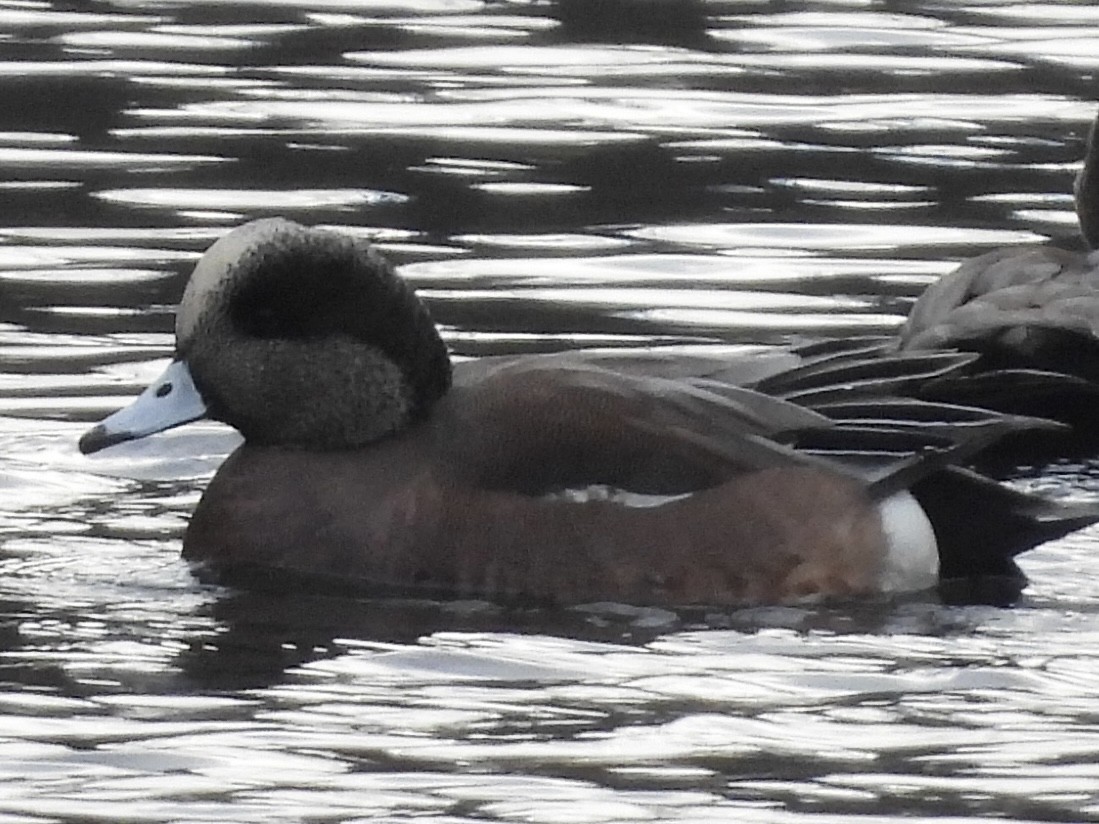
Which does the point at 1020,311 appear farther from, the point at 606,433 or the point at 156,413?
the point at 156,413

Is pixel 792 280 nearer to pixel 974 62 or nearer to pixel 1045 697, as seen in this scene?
pixel 974 62

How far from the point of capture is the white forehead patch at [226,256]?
8.31 meters

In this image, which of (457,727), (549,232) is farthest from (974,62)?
(457,727)

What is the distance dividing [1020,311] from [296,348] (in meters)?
2.51

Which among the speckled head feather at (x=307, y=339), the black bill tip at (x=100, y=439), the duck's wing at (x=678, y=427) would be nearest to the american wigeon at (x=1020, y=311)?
the duck's wing at (x=678, y=427)

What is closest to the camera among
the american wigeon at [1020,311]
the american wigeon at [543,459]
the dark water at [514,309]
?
the dark water at [514,309]

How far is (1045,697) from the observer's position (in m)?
7.39

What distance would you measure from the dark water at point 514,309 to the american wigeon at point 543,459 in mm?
126

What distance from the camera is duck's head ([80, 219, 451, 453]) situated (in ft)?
27.4

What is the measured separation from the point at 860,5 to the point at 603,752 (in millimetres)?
9431

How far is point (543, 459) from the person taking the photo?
812cm

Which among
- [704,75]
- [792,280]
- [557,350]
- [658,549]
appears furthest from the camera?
[704,75]

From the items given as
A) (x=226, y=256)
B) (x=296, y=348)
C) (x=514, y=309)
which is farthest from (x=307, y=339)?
(x=514, y=309)

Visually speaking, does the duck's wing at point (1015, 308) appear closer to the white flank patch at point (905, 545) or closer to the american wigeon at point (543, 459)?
the american wigeon at point (543, 459)
